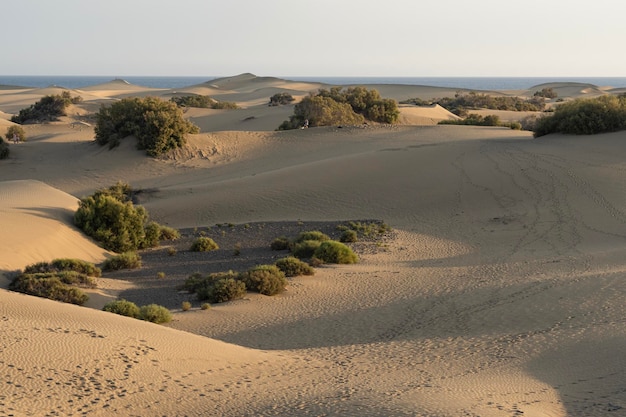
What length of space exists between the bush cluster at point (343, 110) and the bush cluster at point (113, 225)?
909 inches

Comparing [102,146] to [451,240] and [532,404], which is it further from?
[532,404]

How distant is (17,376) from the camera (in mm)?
7328

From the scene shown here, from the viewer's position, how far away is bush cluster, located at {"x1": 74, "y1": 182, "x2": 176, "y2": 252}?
18469 millimetres

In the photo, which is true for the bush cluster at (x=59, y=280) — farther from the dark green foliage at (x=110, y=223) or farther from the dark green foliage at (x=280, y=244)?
the dark green foliage at (x=280, y=244)

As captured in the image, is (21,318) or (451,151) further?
(451,151)

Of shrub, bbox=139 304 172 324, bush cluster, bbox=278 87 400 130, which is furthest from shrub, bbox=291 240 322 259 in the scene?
bush cluster, bbox=278 87 400 130

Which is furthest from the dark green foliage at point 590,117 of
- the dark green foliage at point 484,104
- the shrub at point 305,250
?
the dark green foliage at point 484,104

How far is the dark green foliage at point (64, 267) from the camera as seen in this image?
571 inches

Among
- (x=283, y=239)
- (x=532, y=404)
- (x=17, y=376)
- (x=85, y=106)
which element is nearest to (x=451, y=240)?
(x=283, y=239)

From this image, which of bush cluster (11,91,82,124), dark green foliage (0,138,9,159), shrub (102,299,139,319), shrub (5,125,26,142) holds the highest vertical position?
bush cluster (11,91,82,124)

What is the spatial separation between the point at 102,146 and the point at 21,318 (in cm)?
2613

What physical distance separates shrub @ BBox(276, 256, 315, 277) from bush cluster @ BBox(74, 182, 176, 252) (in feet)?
16.4

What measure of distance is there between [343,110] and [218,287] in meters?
29.5

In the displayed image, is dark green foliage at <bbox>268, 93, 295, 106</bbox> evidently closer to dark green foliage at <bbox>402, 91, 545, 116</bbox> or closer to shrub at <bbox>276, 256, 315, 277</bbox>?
dark green foliage at <bbox>402, 91, 545, 116</bbox>
